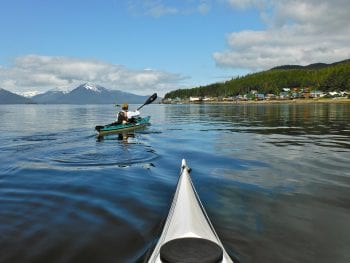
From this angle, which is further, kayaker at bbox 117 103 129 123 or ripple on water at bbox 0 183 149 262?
kayaker at bbox 117 103 129 123

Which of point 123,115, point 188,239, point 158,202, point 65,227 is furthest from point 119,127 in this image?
point 188,239

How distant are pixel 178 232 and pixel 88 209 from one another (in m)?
5.07

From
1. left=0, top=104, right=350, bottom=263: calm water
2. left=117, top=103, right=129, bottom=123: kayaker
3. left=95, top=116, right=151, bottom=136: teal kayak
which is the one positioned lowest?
left=0, top=104, right=350, bottom=263: calm water

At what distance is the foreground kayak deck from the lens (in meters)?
4.89

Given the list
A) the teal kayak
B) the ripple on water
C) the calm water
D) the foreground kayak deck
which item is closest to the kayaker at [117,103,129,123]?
the teal kayak

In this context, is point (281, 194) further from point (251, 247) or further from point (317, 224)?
point (251, 247)

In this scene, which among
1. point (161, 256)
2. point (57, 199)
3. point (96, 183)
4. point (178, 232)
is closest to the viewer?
point (161, 256)

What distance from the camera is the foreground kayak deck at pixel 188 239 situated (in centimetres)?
489

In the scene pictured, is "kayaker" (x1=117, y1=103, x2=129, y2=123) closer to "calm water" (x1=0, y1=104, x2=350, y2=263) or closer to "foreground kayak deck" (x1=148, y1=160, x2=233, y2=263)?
"calm water" (x1=0, y1=104, x2=350, y2=263)

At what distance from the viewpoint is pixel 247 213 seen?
960cm

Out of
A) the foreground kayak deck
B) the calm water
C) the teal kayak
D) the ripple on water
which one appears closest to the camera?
the foreground kayak deck

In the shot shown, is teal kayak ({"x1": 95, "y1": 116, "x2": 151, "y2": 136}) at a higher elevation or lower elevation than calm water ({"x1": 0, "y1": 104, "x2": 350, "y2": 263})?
higher

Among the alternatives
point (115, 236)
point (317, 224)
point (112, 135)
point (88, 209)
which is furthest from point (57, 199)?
point (112, 135)

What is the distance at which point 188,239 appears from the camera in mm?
5355
